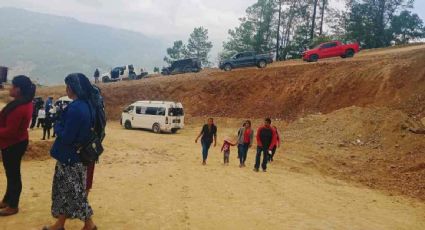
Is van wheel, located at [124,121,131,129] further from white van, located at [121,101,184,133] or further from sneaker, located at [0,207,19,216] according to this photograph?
sneaker, located at [0,207,19,216]

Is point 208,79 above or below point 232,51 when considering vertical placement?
below

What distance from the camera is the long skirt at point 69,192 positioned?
227 inches

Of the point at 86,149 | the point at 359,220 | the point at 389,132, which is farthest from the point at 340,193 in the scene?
the point at 389,132

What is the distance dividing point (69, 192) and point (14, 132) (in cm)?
139

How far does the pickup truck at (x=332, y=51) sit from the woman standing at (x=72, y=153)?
3271 centimetres

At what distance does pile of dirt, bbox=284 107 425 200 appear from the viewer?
15836 mm

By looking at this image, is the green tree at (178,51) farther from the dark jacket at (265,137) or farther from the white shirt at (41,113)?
the dark jacket at (265,137)

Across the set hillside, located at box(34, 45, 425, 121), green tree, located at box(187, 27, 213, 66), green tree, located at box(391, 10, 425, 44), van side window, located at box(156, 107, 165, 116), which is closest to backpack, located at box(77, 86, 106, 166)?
hillside, located at box(34, 45, 425, 121)

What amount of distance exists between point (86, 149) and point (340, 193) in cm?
790

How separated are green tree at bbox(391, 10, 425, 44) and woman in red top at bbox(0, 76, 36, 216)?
48.5 m

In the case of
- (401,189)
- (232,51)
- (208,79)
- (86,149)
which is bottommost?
(401,189)

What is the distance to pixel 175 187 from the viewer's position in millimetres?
10211

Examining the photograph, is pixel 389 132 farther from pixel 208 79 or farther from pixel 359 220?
pixel 208 79

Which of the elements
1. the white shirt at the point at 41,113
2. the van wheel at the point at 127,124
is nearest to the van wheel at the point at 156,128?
the van wheel at the point at 127,124
